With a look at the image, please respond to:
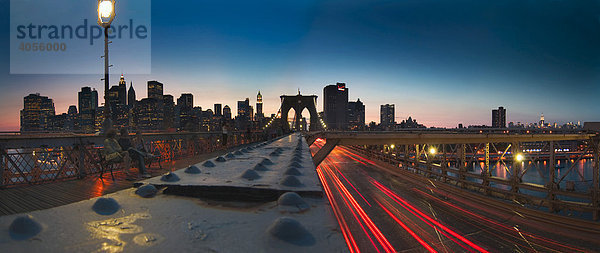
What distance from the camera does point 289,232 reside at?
47.8 inches

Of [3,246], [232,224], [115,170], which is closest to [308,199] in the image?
[232,224]

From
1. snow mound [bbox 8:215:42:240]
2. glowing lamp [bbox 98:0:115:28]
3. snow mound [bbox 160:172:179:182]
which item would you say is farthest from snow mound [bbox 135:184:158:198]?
glowing lamp [bbox 98:0:115:28]

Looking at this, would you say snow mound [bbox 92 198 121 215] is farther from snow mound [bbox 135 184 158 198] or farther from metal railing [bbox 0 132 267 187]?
metal railing [bbox 0 132 267 187]

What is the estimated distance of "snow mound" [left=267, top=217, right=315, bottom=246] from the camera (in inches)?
46.9

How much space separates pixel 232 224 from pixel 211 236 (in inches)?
6.7

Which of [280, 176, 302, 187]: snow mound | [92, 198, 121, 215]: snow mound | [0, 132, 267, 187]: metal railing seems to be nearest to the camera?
[92, 198, 121, 215]: snow mound

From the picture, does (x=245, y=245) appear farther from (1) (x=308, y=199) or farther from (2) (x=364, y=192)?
(2) (x=364, y=192)

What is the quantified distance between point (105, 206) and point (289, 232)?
4.46ft

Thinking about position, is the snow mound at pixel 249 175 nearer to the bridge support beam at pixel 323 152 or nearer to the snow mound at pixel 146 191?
the snow mound at pixel 146 191

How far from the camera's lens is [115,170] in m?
10.1

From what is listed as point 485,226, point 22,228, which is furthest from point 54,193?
point 485,226

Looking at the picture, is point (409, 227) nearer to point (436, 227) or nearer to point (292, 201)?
point (436, 227)

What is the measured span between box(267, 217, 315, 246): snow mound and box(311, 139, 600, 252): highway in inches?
212

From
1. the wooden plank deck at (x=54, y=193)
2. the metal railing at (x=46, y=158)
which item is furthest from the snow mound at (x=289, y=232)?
the metal railing at (x=46, y=158)
